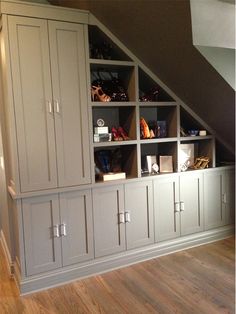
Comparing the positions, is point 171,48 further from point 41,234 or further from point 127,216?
point 41,234

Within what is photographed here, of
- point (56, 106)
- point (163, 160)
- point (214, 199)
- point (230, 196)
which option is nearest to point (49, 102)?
point (56, 106)

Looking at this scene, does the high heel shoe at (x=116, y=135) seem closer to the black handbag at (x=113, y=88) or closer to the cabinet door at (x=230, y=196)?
the black handbag at (x=113, y=88)

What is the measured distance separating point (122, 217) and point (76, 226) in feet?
1.43

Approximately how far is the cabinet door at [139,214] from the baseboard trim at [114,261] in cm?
10

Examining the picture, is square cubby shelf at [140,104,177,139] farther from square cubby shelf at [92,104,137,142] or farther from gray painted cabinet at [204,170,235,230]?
gray painted cabinet at [204,170,235,230]

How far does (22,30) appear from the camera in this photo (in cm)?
222

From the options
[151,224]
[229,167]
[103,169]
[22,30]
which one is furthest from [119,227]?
[22,30]

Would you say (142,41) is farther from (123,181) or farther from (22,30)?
(123,181)

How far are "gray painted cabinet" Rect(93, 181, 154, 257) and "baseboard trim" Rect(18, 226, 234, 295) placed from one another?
0.23 feet

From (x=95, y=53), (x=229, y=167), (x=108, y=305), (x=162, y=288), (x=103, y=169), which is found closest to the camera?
(x=108, y=305)

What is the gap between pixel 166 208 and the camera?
117 inches

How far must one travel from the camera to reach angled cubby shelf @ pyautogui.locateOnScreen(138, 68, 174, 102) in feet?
9.50

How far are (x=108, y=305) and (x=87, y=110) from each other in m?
1.50

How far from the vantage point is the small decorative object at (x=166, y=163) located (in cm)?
303
